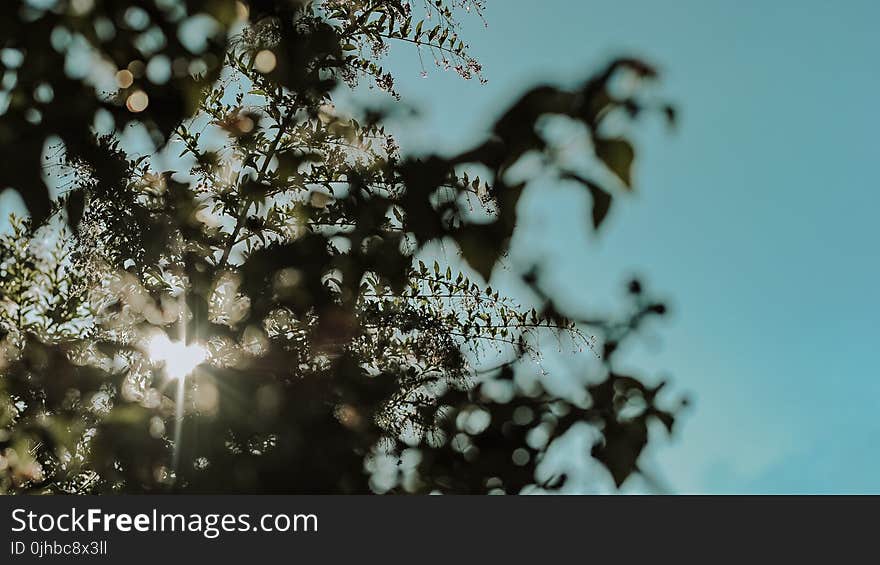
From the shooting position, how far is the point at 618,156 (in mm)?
1060

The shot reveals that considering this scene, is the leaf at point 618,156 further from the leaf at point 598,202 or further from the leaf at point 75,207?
the leaf at point 75,207

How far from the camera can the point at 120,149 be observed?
3.12 meters

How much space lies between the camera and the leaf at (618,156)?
105 centimetres

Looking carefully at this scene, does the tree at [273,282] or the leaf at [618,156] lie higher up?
the tree at [273,282]

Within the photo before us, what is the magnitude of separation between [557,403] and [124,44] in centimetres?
184

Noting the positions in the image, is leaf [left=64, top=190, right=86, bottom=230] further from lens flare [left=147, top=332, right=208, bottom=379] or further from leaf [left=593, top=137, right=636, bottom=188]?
leaf [left=593, top=137, right=636, bottom=188]

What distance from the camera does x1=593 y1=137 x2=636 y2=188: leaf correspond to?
1.05m

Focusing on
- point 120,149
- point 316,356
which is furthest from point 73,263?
point 316,356

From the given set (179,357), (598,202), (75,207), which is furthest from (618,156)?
(179,357)

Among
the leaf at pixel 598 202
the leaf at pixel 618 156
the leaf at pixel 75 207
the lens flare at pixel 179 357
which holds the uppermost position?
the lens flare at pixel 179 357

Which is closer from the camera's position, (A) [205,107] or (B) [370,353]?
(B) [370,353]

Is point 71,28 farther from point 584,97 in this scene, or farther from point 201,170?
point 201,170

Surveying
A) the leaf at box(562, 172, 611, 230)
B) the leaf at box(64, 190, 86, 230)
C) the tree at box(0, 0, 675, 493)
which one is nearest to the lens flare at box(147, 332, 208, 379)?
the tree at box(0, 0, 675, 493)

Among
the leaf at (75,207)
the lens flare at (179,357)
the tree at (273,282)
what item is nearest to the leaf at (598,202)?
the tree at (273,282)
